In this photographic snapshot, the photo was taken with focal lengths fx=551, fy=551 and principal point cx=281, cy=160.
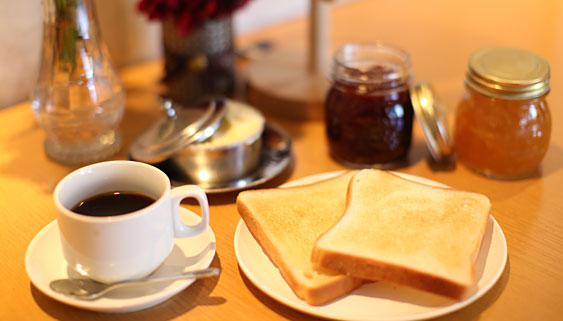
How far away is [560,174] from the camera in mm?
963

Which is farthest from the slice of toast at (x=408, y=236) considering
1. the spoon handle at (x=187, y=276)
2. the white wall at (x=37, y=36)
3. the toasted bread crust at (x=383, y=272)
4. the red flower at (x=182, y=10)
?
the white wall at (x=37, y=36)

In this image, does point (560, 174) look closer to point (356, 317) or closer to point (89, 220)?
point (356, 317)

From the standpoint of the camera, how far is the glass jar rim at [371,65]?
930mm

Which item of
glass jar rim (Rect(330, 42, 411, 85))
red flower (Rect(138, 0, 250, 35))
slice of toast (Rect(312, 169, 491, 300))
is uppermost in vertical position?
red flower (Rect(138, 0, 250, 35))

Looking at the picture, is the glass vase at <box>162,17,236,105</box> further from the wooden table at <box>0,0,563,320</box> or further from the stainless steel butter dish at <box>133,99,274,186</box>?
the stainless steel butter dish at <box>133,99,274,186</box>

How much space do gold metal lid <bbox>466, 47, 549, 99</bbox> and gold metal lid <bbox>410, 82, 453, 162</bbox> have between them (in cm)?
7

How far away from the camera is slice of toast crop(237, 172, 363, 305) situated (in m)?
0.66

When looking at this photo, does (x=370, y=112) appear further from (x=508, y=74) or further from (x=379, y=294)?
(x=379, y=294)

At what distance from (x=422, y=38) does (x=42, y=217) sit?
1127 mm

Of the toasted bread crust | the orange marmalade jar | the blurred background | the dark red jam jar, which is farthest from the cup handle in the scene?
the blurred background

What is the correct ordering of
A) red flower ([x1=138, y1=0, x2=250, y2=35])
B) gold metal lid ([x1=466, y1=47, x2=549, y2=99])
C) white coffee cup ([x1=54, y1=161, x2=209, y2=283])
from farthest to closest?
red flower ([x1=138, y1=0, x2=250, y2=35]), gold metal lid ([x1=466, y1=47, x2=549, y2=99]), white coffee cup ([x1=54, y1=161, x2=209, y2=283])

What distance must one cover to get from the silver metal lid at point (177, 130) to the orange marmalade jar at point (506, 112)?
0.43m

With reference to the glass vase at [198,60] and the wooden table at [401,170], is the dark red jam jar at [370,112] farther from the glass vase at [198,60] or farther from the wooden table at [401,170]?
the glass vase at [198,60]

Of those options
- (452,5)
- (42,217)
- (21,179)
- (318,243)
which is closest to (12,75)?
(21,179)
